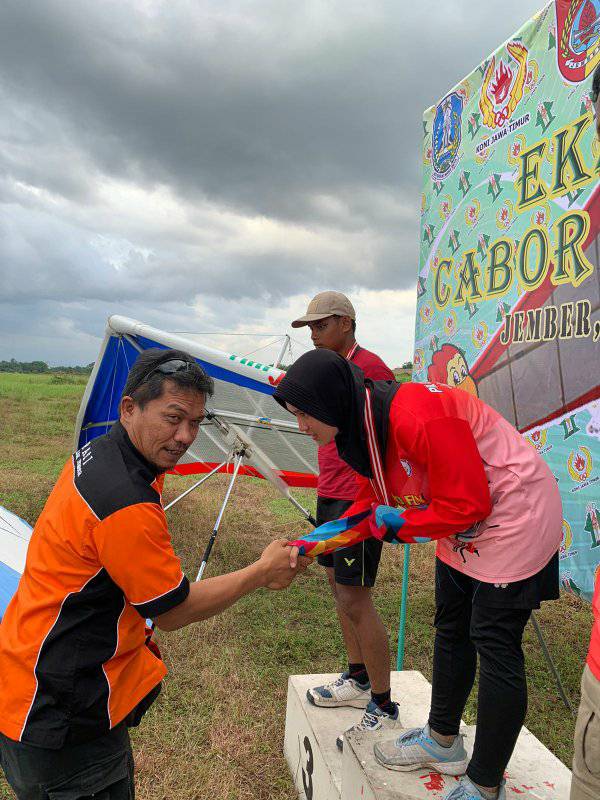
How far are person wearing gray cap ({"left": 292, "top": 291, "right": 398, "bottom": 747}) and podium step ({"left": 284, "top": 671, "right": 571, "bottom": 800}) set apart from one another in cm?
10

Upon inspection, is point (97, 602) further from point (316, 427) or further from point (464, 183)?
point (464, 183)

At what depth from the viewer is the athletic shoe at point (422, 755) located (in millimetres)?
2096

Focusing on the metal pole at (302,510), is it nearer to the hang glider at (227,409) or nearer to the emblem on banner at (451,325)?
the hang glider at (227,409)

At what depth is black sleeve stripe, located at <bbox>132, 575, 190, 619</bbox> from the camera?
1432 mm

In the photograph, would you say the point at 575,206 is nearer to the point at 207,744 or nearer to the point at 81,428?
the point at 207,744

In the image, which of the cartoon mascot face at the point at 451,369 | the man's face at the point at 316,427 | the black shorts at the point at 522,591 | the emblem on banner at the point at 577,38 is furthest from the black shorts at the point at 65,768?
the emblem on banner at the point at 577,38

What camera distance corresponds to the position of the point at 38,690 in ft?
4.67

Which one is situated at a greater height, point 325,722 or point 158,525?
point 158,525

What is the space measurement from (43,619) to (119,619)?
0.19 meters

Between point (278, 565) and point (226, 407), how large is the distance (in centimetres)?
352

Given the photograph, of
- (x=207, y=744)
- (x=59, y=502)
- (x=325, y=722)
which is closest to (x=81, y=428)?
(x=207, y=744)

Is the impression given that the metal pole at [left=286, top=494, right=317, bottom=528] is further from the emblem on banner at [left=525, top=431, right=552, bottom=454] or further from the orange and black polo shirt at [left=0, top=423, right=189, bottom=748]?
the orange and black polo shirt at [left=0, top=423, right=189, bottom=748]

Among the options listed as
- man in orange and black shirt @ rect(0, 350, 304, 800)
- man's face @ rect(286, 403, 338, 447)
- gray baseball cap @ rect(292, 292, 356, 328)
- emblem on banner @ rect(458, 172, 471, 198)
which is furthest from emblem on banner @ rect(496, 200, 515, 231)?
man in orange and black shirt @ rect(0, 350, 304, 800)

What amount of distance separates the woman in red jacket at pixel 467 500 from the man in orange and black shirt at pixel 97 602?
22.2 inches
